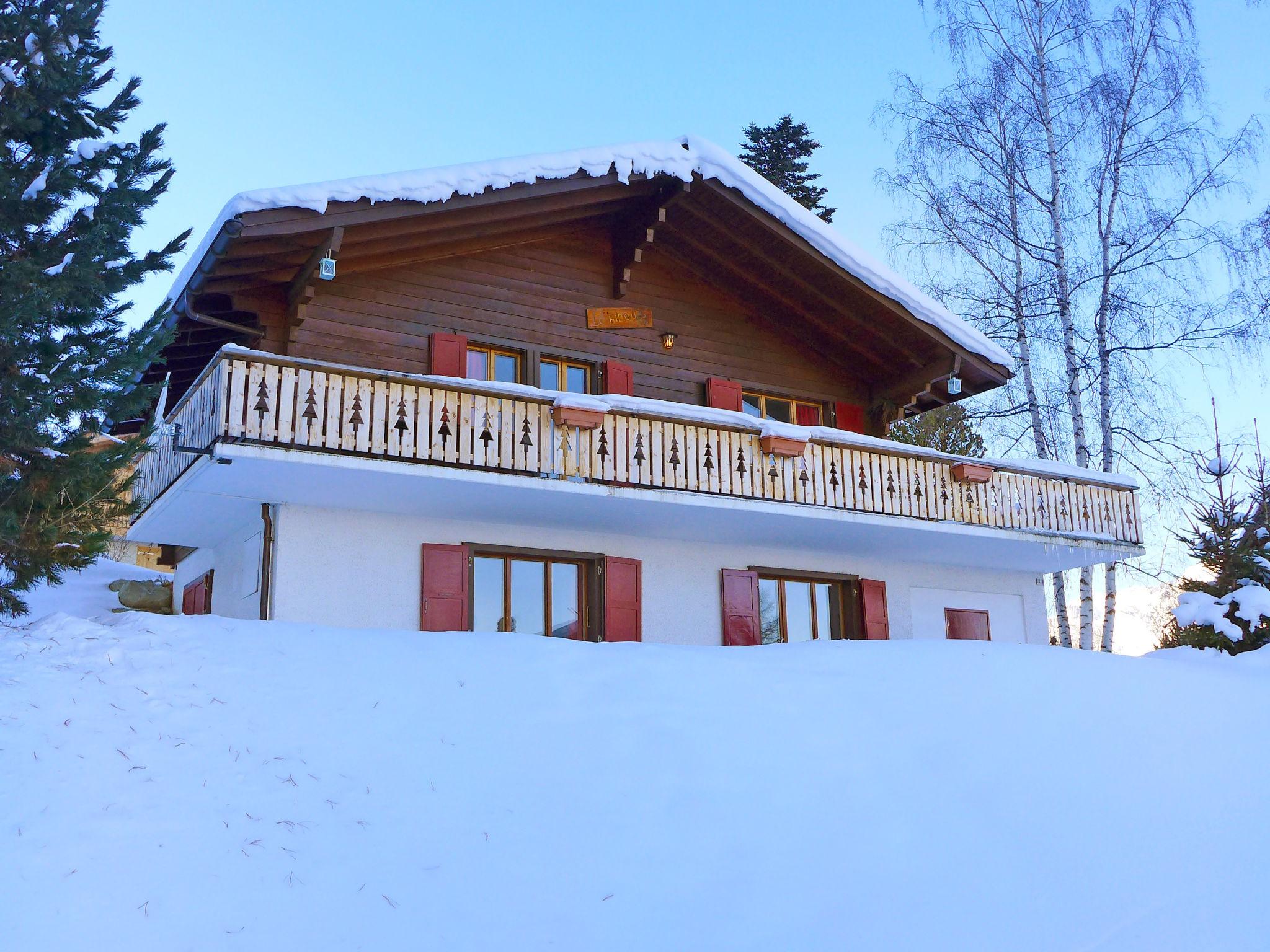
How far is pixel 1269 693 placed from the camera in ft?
33.4

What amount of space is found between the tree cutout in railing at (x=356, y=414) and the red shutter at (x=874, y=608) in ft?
23.7

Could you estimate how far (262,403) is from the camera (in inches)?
416

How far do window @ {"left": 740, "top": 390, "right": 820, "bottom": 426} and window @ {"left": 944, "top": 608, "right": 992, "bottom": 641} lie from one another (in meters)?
3.27

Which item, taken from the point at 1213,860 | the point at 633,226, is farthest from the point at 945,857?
the point at 633,226

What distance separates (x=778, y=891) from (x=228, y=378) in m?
7.17

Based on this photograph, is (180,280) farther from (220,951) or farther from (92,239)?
(220,951)

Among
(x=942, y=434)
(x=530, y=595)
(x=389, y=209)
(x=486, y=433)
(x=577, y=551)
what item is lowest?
(x=530, y=595)

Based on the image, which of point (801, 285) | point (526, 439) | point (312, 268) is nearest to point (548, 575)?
point (526, 439)

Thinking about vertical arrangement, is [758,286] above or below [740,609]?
above

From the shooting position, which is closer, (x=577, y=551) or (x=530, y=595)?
(x=530, y=595)

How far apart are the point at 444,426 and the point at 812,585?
5934 mm

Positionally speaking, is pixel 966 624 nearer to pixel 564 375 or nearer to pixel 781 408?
pixel 781 408

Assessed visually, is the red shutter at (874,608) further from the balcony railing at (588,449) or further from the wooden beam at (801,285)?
the wooden beam at (801,285)

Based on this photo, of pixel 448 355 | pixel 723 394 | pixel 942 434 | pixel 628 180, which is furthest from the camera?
pixel 942 434
